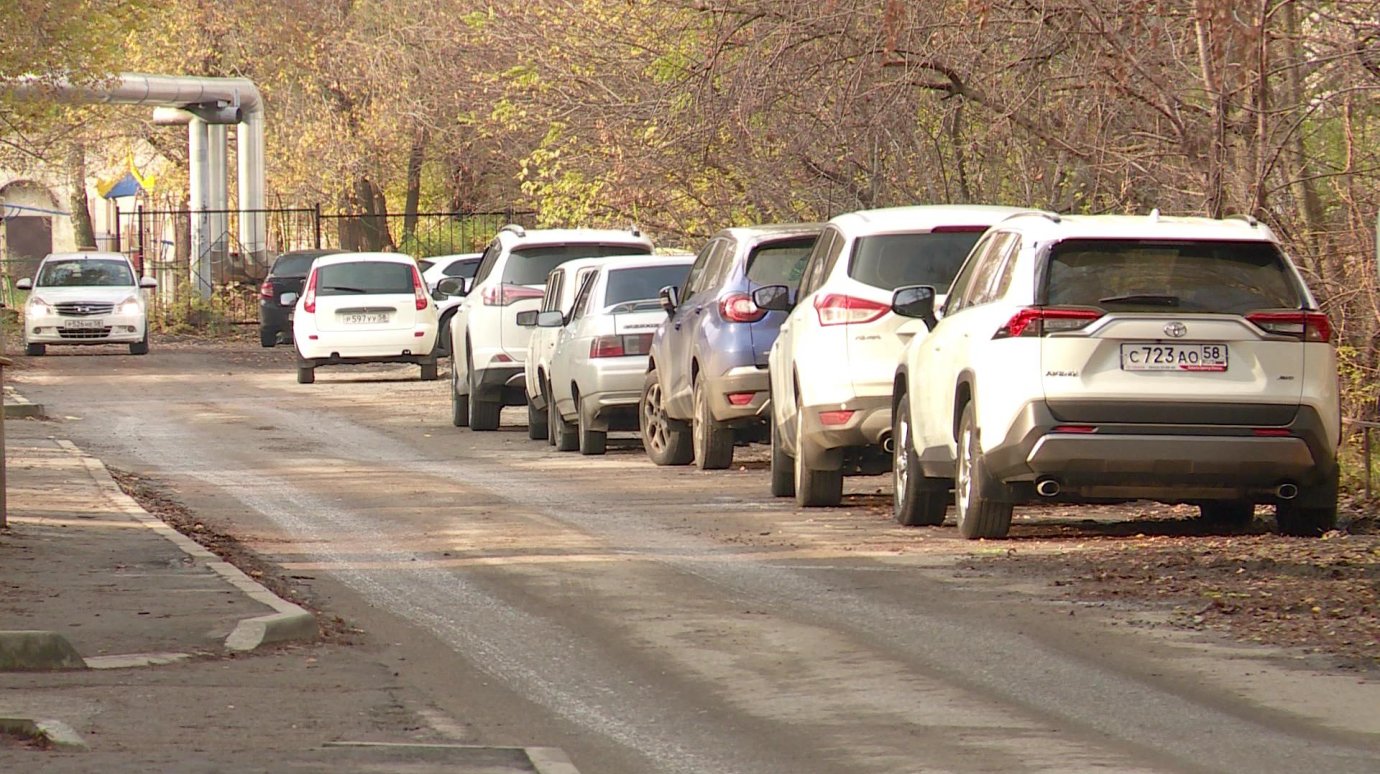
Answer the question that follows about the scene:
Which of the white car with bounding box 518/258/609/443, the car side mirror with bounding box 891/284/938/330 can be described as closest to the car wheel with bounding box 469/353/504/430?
the white car with bounding box 518/258/609/443

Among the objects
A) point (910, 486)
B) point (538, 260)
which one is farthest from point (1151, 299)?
point (538, 260)

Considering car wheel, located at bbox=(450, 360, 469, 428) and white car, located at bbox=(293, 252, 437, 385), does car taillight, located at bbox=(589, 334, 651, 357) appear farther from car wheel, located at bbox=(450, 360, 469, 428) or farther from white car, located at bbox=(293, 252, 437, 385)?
white car, located at bbox=(293, 252, 437, 385)

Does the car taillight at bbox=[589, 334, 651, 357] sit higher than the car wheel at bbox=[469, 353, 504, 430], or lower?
higher

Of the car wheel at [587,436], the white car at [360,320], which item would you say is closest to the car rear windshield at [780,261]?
the car wheel at [587,436]

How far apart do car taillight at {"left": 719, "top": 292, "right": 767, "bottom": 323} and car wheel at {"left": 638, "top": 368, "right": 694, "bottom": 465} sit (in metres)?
1.78

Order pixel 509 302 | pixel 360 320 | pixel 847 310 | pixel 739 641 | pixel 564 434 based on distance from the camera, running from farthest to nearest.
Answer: pixel 360 320
pixel 509 302
pixel 564 434
pixel 847 310
pixel 739 641

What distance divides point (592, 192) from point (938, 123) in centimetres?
949

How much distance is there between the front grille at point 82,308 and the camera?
3981 cm

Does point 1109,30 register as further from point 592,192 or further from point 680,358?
point 592,192

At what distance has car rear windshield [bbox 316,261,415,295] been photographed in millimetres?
32969

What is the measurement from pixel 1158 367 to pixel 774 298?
179 inches

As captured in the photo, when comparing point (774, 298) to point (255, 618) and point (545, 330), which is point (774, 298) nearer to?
point (545, 330)

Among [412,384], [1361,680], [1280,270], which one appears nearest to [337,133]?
[412,384]

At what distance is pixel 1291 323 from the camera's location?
12148 mm
